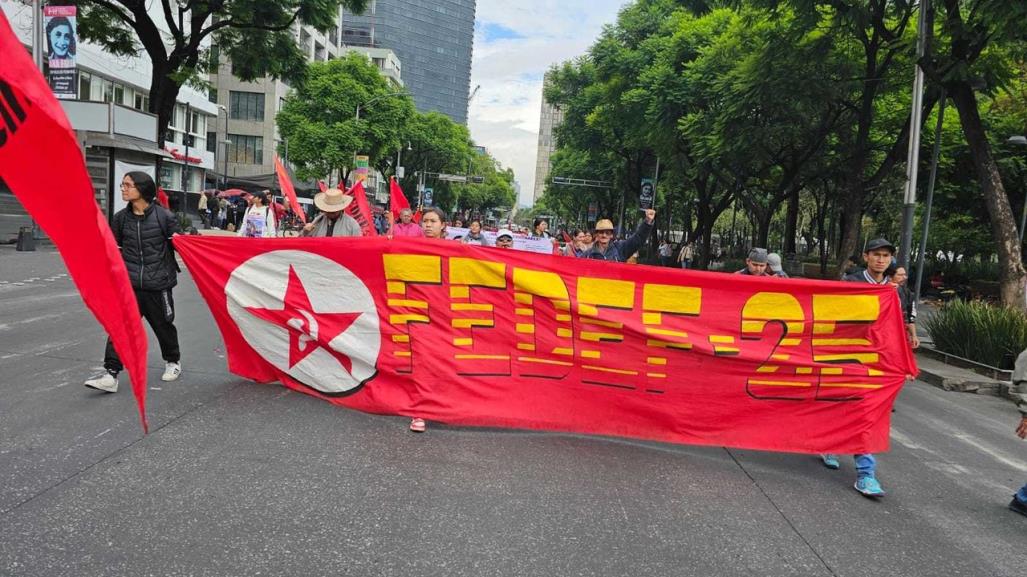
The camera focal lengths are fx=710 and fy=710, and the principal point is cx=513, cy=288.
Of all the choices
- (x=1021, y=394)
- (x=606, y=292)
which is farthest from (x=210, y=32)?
(x=1021, y=394)

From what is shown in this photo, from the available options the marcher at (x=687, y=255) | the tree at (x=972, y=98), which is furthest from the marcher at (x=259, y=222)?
the marcher at (x=687, y=255)

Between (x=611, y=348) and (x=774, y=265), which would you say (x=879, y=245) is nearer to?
(x=774, y=265)

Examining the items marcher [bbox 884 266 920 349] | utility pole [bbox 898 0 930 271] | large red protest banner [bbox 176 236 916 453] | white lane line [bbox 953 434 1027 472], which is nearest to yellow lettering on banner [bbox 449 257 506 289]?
large red protest banner [bbox 176 236 916 453]

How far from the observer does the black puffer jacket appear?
5703 mm

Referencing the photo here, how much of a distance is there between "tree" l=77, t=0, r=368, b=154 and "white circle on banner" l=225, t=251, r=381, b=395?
16191mm

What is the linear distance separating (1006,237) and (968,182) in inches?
657

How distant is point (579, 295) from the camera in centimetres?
530

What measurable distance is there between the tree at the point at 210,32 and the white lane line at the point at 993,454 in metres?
18.7

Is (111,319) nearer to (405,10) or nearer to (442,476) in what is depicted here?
(442,476)

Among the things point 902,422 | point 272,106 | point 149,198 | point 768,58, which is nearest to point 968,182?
point 768,58

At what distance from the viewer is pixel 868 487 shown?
470 centimetres

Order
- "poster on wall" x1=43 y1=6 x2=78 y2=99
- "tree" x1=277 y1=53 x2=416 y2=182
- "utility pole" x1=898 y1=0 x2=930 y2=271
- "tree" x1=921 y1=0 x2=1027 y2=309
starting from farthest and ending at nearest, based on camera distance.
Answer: "tree" x1=277 y1=53 x2=416 y2=182
"poster on wall" x1=43 y1=6 x2=78 y2=99
"tree" x1=921 y1=0 x2=1027 y2=309
"utility pole" x1=898 y1=0 x2=930 y2=271

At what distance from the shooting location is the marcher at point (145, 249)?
561 cm

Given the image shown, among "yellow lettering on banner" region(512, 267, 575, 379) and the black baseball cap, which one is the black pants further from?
the black baseball cap
